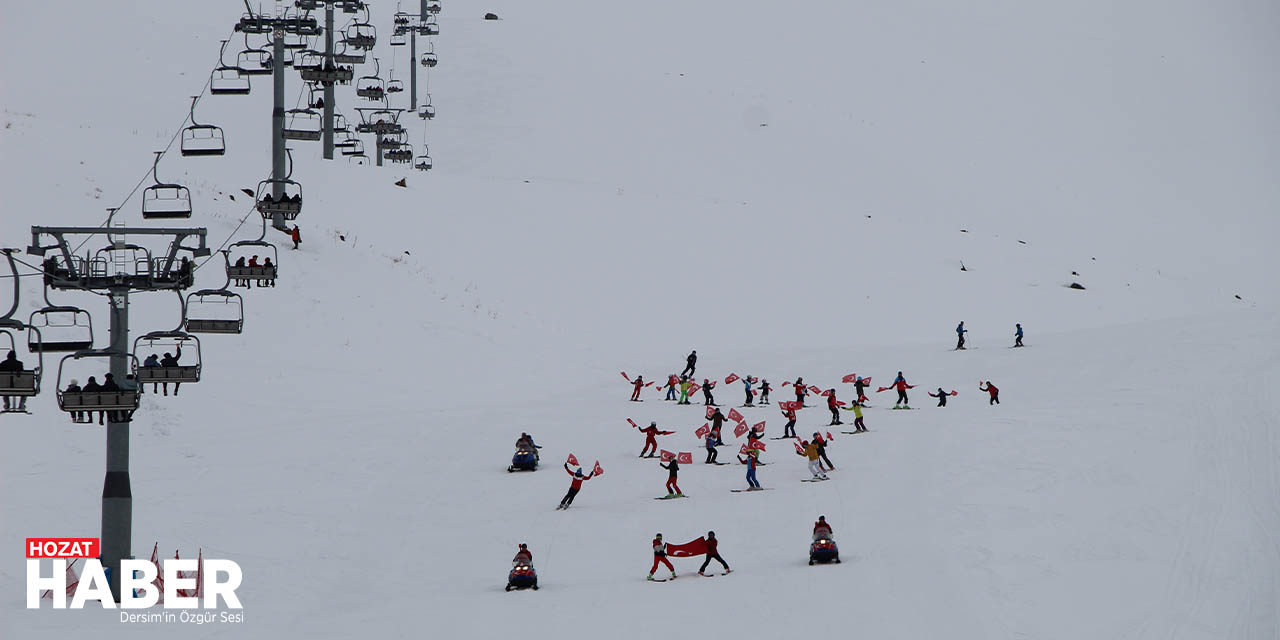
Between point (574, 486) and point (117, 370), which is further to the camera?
point (574, 486)

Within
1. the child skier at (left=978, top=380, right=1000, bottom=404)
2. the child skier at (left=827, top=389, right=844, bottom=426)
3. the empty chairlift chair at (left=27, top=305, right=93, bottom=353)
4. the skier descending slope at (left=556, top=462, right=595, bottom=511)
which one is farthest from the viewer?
the child skier at (left=978, top=380, right=1000, bottom=404)

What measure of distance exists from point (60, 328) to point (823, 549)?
82.2 ft

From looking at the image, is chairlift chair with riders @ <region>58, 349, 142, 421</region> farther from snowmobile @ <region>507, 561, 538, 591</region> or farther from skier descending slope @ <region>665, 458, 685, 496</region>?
skier descending slope @ <region>665, 458, 685, 496</region>

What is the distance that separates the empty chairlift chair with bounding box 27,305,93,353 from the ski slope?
2.71 feet

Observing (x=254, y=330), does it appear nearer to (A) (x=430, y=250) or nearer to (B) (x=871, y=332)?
(A) (x=430, y=250)

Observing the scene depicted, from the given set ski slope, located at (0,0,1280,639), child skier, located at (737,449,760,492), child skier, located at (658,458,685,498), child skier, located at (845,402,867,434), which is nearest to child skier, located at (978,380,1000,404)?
ski slope, located at (0,0,1280,639)

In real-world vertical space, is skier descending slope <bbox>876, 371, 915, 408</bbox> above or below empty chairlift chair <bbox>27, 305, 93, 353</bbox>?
below

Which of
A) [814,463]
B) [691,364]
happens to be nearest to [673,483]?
[814,463]

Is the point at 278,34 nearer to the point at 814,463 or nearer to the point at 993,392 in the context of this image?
the point at 814,463

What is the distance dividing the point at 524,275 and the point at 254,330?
48.7 feet

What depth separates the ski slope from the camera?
1788 cm

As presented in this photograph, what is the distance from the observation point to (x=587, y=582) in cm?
1817

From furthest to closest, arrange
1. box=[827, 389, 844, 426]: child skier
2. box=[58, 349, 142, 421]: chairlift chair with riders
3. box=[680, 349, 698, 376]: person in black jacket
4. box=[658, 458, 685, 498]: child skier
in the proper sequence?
box=[680, 349, 698, 376]: person in black jacket → box=[827, 389, 844, 426]: child skier → box=[658, 458, 685, 498]: child skier → box=[58, 349, 142, 421]: chairlift chair with riders

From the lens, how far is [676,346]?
42.2 metres
